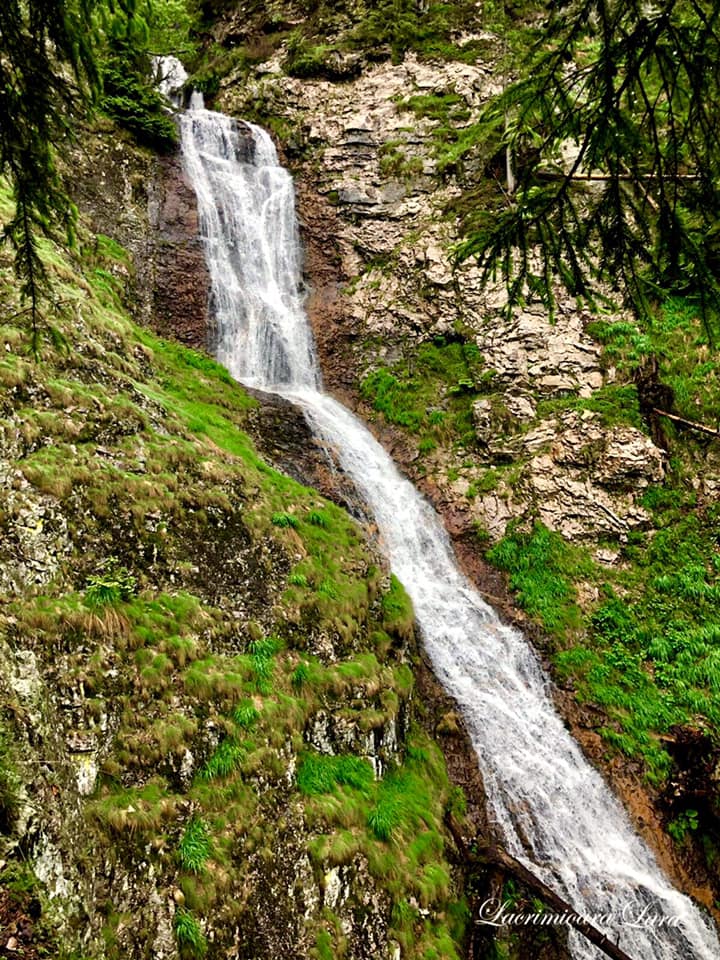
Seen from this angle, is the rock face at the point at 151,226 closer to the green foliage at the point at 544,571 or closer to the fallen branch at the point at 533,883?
the green foliage at the point at 544,571

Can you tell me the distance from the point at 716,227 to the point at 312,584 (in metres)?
6.25

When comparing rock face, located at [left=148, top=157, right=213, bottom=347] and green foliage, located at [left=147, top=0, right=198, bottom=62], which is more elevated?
green foliage, located at [left=147, top=0, right=198, bottom=62]

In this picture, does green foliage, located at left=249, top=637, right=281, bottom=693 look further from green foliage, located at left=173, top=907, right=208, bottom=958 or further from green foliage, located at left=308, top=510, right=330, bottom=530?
green foliage, located at left=308, top=510, right=330, bottom=530

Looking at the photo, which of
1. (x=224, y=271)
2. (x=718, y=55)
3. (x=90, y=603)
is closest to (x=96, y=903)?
(x=90, y=603)

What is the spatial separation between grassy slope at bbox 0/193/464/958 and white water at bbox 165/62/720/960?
52.7 inches

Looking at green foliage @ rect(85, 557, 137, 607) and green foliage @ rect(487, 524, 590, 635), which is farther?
green foliage @ rect(487, 524, 590, 635)

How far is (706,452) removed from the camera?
12.8m

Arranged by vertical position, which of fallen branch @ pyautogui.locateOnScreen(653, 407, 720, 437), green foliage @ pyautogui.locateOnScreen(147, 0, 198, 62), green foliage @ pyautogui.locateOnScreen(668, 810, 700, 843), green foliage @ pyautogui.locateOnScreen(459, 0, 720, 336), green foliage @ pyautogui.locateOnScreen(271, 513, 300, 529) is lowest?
green foliage @ pyautogui.locateOnScreen(668, 810, 700, 843)

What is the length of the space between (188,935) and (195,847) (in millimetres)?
586

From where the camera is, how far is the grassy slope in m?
4.70

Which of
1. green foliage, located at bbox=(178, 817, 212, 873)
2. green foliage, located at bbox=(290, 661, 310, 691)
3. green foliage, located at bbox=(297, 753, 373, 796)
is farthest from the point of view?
green foliage, located at bbox=(290, 661, 310, 691)

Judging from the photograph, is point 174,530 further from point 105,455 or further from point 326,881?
point 326,881

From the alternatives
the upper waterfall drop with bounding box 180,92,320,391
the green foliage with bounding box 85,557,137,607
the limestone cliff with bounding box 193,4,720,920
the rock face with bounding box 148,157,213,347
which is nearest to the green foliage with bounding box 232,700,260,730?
the green foliage with bounding box 85,557,137,607

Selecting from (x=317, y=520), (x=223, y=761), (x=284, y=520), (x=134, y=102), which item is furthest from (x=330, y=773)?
(x=134, y=102)
